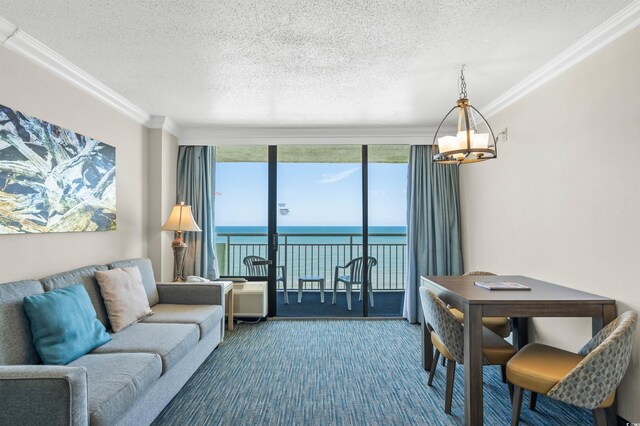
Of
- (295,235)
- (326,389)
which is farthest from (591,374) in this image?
(295,235)

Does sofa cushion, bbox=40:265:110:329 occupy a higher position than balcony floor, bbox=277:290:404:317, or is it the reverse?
sofa cushion, bbox=40:265:110:329

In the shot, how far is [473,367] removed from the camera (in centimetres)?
220

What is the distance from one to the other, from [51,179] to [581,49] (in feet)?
12.8

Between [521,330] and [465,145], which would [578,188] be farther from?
[521,330]

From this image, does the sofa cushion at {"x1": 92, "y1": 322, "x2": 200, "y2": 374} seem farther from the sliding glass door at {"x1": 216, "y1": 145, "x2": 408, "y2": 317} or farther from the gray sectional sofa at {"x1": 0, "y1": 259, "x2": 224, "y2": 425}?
the sliding glass door at {"x1": 216, "y1": 145, "x2": 408, "y2": 317}

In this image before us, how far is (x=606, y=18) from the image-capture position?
2.17 meters

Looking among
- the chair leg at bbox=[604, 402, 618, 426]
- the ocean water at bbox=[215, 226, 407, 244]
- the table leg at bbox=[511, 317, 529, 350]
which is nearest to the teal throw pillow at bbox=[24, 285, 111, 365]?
the ocean water at bbox=[215, 226, 407, 244]

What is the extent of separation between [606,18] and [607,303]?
176 cm

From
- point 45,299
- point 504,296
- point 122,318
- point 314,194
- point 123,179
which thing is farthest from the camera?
point 314,194

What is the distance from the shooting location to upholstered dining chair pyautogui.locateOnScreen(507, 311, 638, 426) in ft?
6.04

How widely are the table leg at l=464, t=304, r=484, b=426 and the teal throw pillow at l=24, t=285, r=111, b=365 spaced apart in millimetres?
2395

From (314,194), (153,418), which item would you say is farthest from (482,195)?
(153,418)

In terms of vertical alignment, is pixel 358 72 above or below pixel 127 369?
above

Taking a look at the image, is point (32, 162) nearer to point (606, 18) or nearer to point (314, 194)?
point (606, 18)
